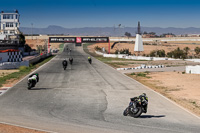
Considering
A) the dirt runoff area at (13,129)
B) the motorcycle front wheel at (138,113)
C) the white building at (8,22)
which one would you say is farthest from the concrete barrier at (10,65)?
the white building at (8,22)

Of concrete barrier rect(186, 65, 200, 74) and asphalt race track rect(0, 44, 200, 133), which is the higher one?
concrete barrier rect(186, 65, 200, 74)

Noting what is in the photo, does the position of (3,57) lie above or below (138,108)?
above

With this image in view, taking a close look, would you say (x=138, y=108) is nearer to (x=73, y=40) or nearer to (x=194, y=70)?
(x=194, y=70)

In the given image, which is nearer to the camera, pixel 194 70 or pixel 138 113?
pixel 138 113

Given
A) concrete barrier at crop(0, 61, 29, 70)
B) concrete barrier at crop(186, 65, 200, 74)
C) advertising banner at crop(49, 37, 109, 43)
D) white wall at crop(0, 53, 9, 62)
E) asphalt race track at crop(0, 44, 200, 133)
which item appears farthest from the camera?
advertising banner at crop(49, 37, 109, 43)

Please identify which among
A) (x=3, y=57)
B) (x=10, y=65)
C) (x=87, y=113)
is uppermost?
(x=3, y=57)

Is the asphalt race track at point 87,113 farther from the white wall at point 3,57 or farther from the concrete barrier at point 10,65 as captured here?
the white wall at point 3,57

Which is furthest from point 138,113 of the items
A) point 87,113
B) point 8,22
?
point 8,22

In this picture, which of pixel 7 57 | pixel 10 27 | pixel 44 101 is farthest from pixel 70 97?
pixel 10 27

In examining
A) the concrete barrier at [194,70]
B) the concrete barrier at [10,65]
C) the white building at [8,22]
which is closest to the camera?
the concrete barrier at [194,70]

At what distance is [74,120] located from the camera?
43.6 ft

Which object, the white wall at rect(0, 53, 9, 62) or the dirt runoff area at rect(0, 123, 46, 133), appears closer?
the dirt runoff area at rect(0, 123, 46, 133)

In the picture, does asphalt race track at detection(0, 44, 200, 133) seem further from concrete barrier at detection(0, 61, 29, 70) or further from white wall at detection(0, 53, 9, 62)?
white wall at detection(0, 53, 9, 62)

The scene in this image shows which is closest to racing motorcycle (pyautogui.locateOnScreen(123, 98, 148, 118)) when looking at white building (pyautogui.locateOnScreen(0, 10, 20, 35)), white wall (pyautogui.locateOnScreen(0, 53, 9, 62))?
white wall (pyautogui.locateOnScreen(0, 53, 9, 62))
